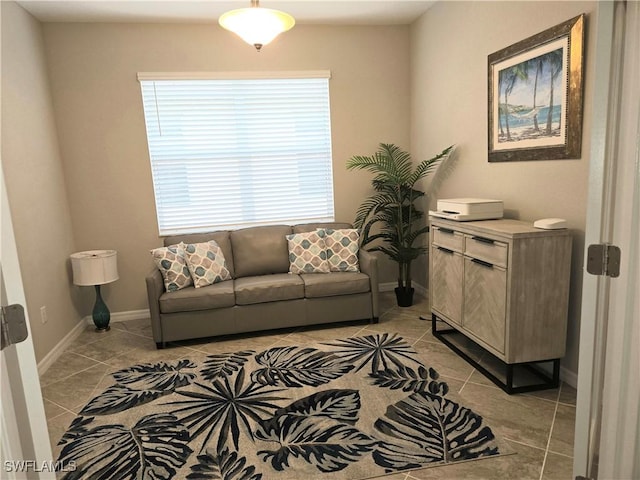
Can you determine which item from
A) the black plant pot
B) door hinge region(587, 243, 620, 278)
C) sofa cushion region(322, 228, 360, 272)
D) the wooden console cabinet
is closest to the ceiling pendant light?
the wooden console cabinet

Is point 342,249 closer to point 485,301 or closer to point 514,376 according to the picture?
point 485,301

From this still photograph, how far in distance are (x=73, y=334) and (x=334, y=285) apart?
2464 mm

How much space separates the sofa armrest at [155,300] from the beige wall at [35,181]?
82 centimetres

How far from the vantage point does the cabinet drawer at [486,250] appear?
2.52 meters

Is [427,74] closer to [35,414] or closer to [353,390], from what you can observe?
[353,390]

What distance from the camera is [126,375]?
3125 millimetres

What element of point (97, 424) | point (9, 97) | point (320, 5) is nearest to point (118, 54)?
point (9, 97)

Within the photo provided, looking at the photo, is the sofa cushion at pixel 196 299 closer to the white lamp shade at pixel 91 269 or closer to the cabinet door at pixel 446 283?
the white lamp shade at pixel 91 269

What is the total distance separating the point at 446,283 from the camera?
10.6 feet

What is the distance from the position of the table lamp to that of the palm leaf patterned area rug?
3.47 ft

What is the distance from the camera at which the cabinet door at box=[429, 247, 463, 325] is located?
3.06 metres

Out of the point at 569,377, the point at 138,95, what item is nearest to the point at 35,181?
the point at 138,95

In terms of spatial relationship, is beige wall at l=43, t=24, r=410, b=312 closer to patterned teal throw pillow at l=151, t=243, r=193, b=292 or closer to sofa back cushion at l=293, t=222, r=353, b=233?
sofa back cushion at l=293, t=222, r=353, b=233

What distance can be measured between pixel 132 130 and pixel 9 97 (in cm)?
111
